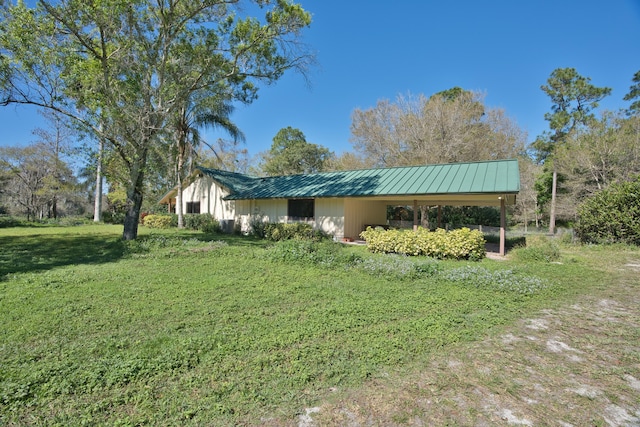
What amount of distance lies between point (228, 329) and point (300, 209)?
12.3 meters

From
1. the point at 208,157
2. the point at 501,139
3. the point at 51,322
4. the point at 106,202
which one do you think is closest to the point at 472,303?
the point at 51,322

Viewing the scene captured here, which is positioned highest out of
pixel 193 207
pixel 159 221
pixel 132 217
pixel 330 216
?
pixel 193 207

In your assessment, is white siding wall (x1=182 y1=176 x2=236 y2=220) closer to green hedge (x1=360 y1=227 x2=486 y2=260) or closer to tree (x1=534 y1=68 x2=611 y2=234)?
green hedge (x1=360 y1=227 x2=486 y2=260)

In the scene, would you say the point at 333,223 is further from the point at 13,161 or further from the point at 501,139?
the point at 13,161

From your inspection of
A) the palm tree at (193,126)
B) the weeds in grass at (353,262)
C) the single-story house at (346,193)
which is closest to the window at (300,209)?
the single-story house at (346,193)

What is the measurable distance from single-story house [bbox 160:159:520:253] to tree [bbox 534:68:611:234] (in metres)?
17.3

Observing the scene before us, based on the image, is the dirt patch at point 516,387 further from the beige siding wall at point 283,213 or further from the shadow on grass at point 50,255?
the beige siding wall at point 283,213

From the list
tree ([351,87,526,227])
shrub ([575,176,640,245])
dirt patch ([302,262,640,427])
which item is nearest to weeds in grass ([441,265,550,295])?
dirt patch ([302,262,640,427])

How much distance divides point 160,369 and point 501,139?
82.7 ft

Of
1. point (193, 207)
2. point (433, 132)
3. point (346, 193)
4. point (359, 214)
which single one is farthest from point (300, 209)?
point (433, 132)

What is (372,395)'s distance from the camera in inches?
106

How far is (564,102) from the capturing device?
2750 centimetres

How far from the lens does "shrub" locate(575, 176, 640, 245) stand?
40.6 feet

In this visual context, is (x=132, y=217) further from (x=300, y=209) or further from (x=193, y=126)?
(x=193, y=126)
